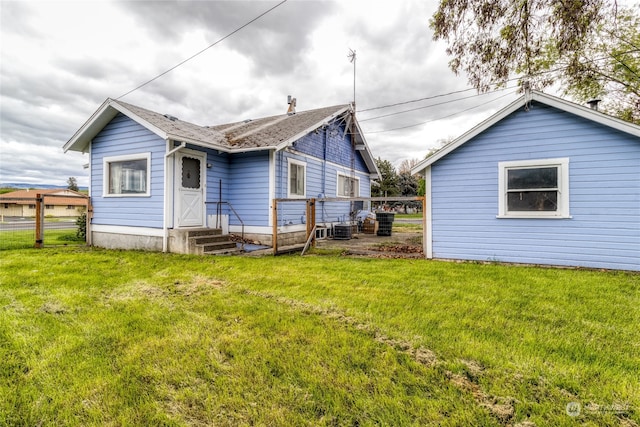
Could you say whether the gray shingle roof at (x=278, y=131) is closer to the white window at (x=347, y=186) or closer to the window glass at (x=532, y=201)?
the white window at (x=347, y=186)

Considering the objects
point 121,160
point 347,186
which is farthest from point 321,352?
point 347,186

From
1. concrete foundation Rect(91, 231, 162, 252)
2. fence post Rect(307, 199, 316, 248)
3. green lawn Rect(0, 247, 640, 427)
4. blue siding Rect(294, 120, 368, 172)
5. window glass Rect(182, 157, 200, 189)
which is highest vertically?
blue siding Rect(294, 120, 368, 172)

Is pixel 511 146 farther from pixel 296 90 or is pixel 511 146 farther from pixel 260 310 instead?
pixel 296 90

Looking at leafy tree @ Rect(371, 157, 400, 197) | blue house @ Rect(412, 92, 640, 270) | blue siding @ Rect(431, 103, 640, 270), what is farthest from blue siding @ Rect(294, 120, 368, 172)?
leafy tree @ Rect(371, 157, 400, 197)

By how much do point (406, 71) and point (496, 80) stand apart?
317 inches

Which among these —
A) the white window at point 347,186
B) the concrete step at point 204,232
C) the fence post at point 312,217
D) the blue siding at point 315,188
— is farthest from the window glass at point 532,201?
the concrete step at point 204,232

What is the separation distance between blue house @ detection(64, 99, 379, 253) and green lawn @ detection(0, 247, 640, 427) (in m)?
3.86

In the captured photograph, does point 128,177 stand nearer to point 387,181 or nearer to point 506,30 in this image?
point 506,30

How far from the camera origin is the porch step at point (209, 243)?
312 inches

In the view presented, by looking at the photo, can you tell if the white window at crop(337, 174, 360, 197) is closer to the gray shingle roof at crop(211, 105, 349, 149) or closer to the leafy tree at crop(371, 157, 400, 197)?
the gray shingle roof at crop(211, 105, 349, 149)

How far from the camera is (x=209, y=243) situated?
8336mm

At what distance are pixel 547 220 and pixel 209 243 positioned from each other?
822 cm

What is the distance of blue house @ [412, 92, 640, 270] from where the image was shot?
19.1 feet

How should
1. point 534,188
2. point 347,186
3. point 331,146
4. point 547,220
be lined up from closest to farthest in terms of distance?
1. point 547,220
2. point 534,188
3. point 331,146
4. point 347,186
